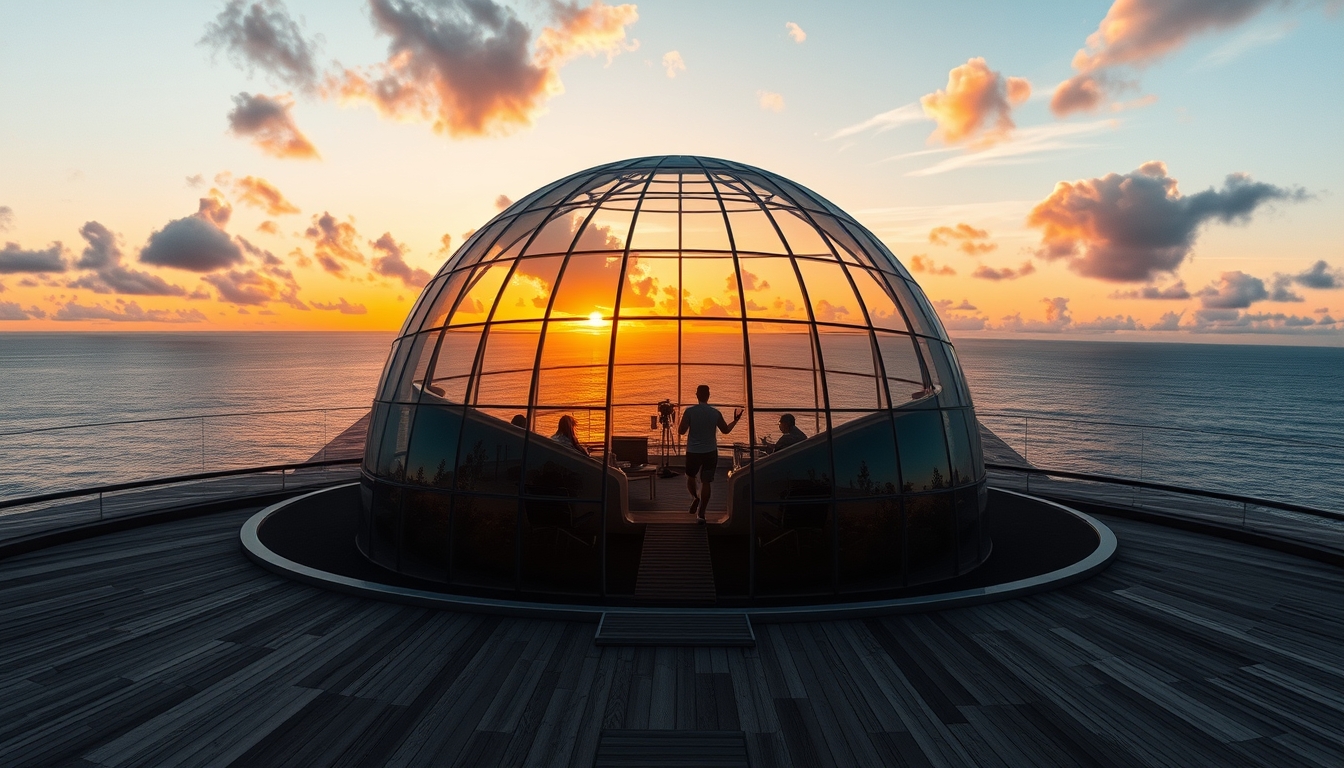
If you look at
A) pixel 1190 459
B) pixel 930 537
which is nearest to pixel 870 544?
pixel 930 537

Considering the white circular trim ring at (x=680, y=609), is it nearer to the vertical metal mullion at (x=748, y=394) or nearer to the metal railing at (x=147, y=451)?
the vertical metal mullion at (x=748, y=394)

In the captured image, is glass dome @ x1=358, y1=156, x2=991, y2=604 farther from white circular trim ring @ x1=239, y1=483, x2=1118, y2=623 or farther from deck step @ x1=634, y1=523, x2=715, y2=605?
white circular trim ring @ x1=239, y1=483, x2=1118, y2=623

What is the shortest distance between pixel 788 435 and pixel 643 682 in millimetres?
4902

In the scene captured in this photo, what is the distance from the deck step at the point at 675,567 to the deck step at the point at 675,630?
55cm

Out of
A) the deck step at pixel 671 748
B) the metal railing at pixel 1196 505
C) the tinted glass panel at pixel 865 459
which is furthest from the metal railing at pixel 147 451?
the deck step at pixel 671 748

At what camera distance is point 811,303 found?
11.6m

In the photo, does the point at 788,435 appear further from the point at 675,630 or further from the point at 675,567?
the point at 675,630

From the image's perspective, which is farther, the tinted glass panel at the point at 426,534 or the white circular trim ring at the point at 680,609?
the tinted glass panel at the point at 426,534

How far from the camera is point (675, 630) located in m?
9.05

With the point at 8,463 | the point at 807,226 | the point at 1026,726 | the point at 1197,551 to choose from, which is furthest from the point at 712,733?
the point at 8,463

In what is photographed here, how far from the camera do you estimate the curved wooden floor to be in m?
6.57

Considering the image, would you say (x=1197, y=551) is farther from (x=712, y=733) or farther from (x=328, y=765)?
(x=328, y=765)

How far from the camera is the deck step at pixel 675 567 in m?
10.1

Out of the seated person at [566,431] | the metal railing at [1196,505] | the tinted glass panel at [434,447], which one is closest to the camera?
the tinted glass panel at [434,447]
